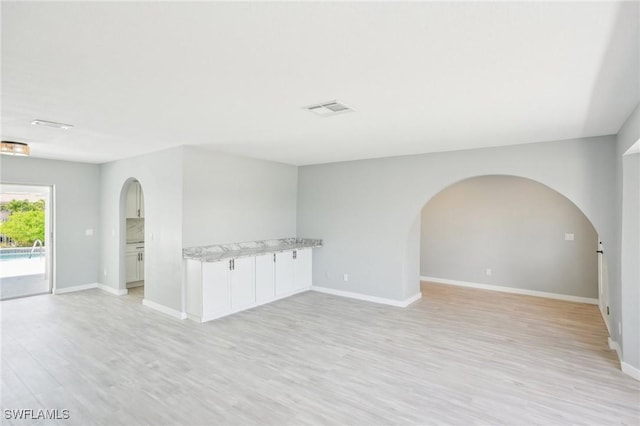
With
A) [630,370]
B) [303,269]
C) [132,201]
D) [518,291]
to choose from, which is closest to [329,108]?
[630,370]

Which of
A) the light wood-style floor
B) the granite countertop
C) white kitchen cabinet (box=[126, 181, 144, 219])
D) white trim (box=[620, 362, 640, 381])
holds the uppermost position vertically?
white kitchen cabinet (box=[126, 181, 144, 219])

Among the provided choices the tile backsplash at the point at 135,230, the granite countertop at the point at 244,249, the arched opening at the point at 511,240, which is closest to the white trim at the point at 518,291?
the arched opening at the point at 511,240

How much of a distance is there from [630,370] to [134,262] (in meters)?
7.84

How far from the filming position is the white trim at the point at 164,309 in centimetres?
494

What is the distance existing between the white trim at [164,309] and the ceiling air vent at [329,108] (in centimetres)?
362

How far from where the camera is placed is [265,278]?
18.8ft

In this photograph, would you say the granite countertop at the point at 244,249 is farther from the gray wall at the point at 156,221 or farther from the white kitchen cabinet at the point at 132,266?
the white kitchen cabinet at the point at 132,266

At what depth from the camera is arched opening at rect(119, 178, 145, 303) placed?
632 centimetres

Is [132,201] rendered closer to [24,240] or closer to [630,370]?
[24,240]

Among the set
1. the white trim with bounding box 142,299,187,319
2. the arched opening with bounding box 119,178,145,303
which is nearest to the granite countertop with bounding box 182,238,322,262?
the white trim with bounding box 142,299,187,319

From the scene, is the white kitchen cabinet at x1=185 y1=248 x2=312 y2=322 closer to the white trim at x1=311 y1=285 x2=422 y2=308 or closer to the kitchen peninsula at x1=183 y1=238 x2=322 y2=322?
the kitchen peninsula at x1=183 y1=238 x2=322 y2=322

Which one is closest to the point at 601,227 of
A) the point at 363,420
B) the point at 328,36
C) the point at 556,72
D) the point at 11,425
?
the point at 556,72

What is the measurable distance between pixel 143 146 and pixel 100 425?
3.70m

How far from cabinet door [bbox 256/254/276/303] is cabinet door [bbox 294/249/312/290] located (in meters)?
0.61
